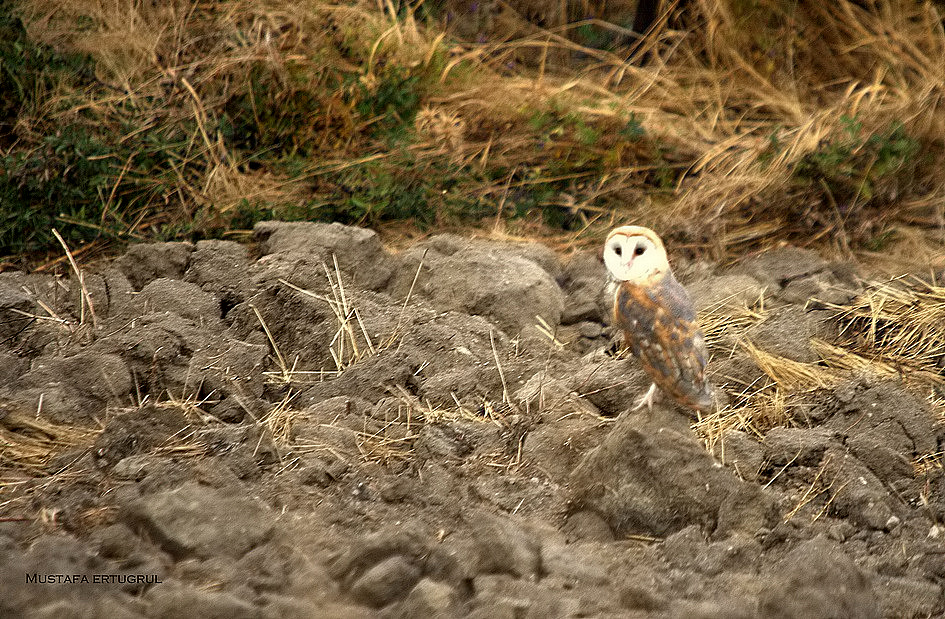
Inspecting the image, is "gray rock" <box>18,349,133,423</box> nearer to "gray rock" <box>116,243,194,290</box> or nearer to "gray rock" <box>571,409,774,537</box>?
"gray rock" <box>116,243,194,290</box>

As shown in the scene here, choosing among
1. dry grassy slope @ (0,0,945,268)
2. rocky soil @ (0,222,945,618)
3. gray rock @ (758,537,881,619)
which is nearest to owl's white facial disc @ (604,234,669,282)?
rocky soil @ (0,222,945,618)

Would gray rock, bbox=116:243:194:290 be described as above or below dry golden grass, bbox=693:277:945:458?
above

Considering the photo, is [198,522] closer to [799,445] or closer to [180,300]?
[180,300]

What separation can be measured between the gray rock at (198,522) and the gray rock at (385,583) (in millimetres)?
342

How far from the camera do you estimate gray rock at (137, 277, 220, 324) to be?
12.3ft

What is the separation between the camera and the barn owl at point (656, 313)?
2.69 meters

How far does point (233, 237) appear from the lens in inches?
187

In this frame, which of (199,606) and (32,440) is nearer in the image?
(199,606)

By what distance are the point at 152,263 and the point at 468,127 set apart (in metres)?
2.30

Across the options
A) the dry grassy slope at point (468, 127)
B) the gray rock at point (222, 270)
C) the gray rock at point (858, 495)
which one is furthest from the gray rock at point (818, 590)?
the dry grassy slope at point (468, 127)

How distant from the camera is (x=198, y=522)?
7.98 ft

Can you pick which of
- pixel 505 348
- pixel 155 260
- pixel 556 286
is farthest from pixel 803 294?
pixel 155 260

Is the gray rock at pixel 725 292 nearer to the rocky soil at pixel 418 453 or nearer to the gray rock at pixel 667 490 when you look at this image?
the rocky soil at pixel 418 453

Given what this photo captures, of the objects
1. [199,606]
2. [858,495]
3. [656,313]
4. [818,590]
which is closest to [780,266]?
[858,495]
